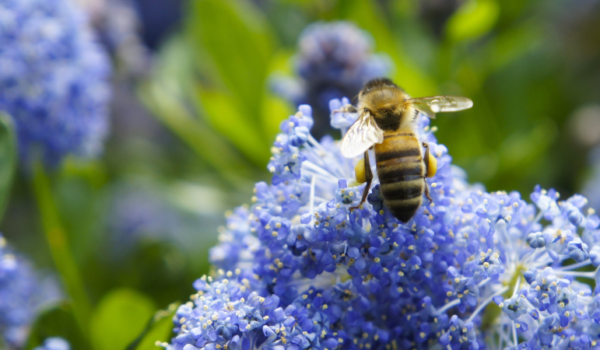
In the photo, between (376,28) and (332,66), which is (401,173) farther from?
(376,28)

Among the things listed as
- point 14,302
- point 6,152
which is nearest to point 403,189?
point 6,152

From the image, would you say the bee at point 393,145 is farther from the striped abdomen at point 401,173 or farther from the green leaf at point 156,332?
the green leaf at point 156,332

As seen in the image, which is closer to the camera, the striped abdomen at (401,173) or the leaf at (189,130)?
the striped abdomen at (401,173)

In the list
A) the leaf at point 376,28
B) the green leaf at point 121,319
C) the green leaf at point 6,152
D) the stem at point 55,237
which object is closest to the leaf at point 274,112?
the leaf at point 376,28

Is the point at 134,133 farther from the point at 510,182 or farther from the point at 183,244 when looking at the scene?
the point at 510,182

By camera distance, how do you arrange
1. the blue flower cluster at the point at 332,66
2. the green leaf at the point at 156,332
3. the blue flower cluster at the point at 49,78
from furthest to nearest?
the blue flower cluster at the point at 332,66
the blue flower cluster at the point at 49,78
the green leaf at the point at 156,332
